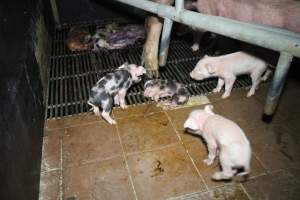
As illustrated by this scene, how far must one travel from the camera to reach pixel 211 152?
9.36ft

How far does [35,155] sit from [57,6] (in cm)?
372

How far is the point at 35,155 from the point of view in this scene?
2828 millimetres

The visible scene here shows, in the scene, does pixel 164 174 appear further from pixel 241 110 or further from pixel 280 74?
pixel 280 74

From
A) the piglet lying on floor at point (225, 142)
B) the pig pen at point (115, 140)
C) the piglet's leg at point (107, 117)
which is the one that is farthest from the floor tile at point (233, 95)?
the piglet's leg at point (107, 117)

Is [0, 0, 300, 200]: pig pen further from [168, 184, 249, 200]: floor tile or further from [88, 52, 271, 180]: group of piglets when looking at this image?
[88, 52, 271, 180]: group of piglets

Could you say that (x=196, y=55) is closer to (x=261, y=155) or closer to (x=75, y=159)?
(x=261, y=155)

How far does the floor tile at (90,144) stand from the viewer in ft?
10.1

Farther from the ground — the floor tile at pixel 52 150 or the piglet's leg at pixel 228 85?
the piglet's leg at pixel 228 85

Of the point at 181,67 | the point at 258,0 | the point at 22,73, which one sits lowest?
the point at 181,67

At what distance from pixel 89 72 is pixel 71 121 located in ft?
3.71

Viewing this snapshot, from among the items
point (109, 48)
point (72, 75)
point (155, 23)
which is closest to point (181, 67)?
point (155, 23)

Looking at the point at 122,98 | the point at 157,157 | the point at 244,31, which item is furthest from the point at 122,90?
the point at 244,31

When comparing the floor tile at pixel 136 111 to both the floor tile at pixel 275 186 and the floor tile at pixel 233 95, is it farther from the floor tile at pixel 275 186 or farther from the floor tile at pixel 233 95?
the floor tile at pixel 275 186

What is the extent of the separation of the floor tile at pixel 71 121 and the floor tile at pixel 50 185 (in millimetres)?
708
